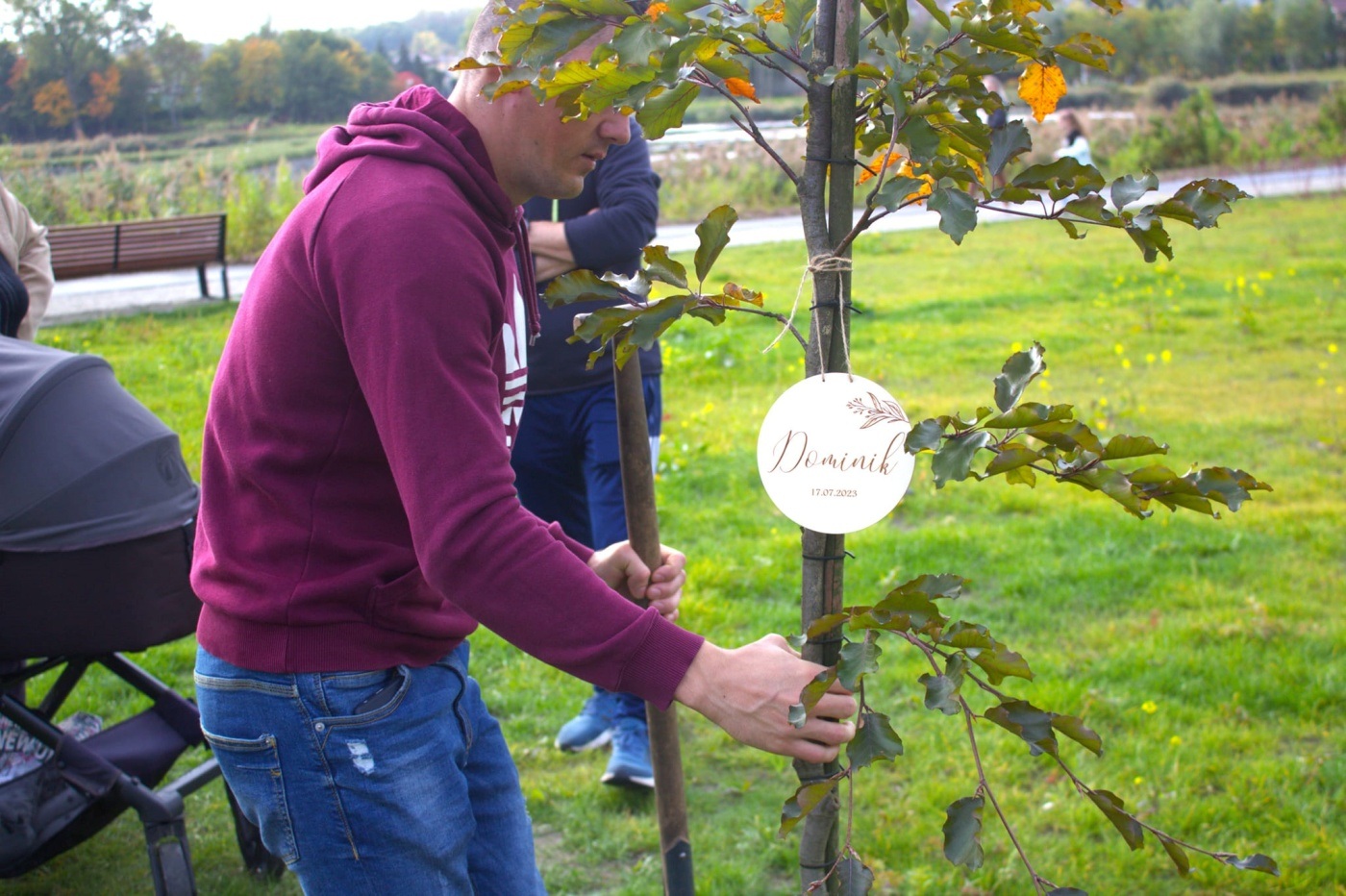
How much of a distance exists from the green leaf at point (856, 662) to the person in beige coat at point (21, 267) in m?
2.70

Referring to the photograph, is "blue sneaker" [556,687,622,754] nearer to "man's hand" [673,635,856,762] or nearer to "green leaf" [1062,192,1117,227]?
"man's hand" [673,635,856,762]

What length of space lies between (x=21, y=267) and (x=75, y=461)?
1135 mm

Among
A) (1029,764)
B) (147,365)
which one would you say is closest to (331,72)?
(147,365)

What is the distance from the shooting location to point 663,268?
1.46 meters

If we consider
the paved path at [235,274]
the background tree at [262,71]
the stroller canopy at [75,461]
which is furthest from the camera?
the background tree at [262,71]

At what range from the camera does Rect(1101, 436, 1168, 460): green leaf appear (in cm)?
120

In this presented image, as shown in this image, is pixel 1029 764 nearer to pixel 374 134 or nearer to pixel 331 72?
pixel 374 134

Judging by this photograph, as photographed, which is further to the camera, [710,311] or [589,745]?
[589,745]

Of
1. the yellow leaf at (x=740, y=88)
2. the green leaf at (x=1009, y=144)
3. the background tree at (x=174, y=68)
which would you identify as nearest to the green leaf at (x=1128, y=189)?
the green leaf at (x=1009, y=144)

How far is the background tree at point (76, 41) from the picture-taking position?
14625mm

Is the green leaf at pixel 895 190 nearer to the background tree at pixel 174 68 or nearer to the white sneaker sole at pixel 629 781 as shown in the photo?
the white sneaker sole at pixel 629 781

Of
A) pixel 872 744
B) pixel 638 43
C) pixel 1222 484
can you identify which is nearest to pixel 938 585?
pixel 872 744

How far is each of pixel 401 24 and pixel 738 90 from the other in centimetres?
4752

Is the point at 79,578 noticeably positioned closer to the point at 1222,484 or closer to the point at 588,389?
the point at 588,389
